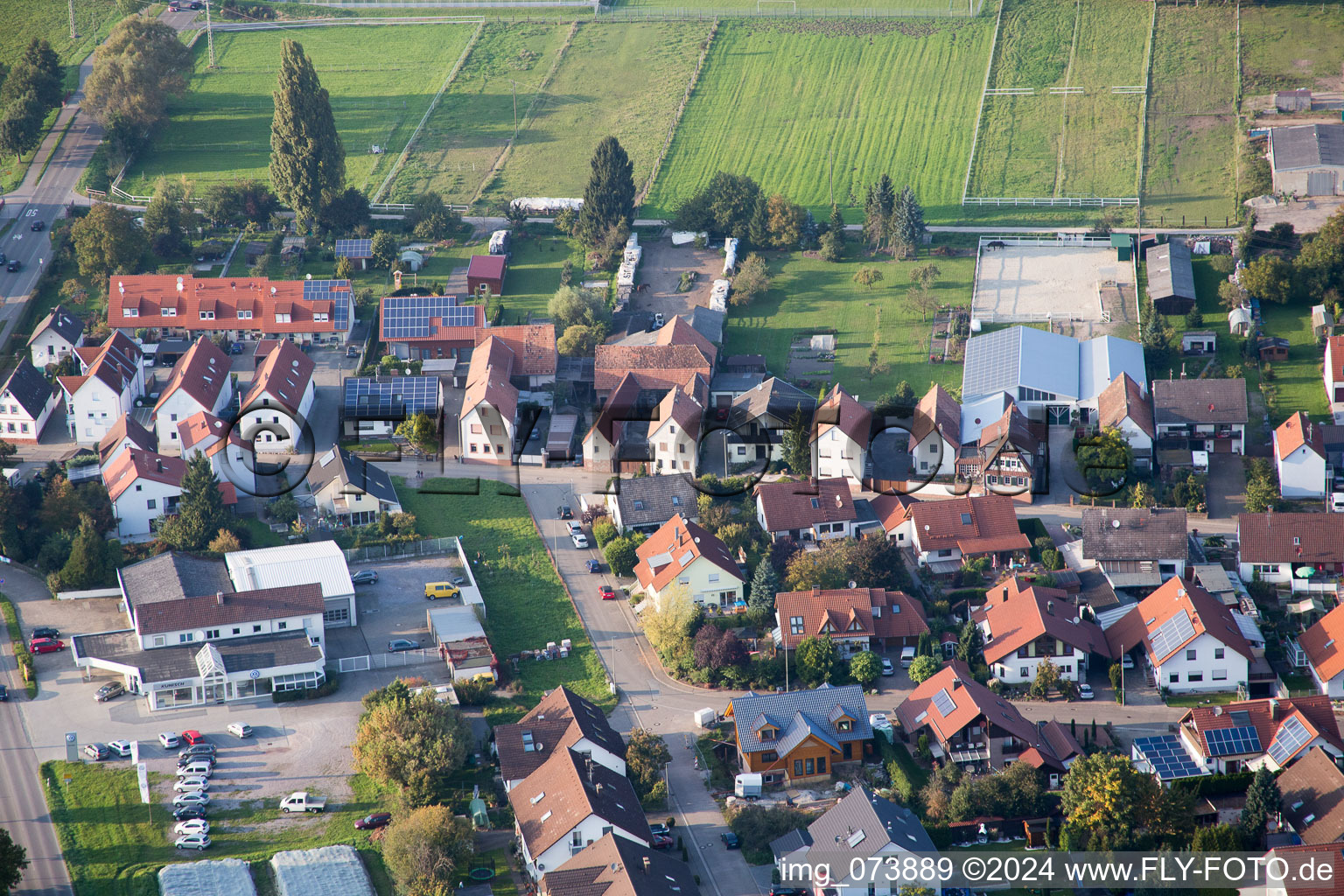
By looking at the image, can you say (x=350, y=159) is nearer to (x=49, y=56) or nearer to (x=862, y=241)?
(x=49, y=56)

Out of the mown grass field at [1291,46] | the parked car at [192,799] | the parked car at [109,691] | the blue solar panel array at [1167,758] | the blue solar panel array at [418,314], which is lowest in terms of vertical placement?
the blue solar panel array at [1167,758]

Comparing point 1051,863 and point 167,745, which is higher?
point 167,745

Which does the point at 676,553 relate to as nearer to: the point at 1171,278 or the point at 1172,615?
the point at 1172,615

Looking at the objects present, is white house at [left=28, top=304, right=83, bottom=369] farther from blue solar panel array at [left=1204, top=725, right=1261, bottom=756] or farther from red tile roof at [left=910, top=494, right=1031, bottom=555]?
blue solar panel array at [left=1204, top=725, right=1261, bottom=756]

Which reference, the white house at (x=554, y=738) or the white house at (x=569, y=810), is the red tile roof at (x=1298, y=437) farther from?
the white house at (x=569, y=810)

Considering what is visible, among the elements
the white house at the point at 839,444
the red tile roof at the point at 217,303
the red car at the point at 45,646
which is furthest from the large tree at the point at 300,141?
the red car at the point at 45,646

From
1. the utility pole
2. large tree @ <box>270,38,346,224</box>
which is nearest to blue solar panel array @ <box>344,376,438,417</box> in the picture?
large tree @ <box>270,38,346,224</box>

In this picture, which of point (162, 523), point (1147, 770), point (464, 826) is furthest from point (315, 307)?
point (1147, 770)
